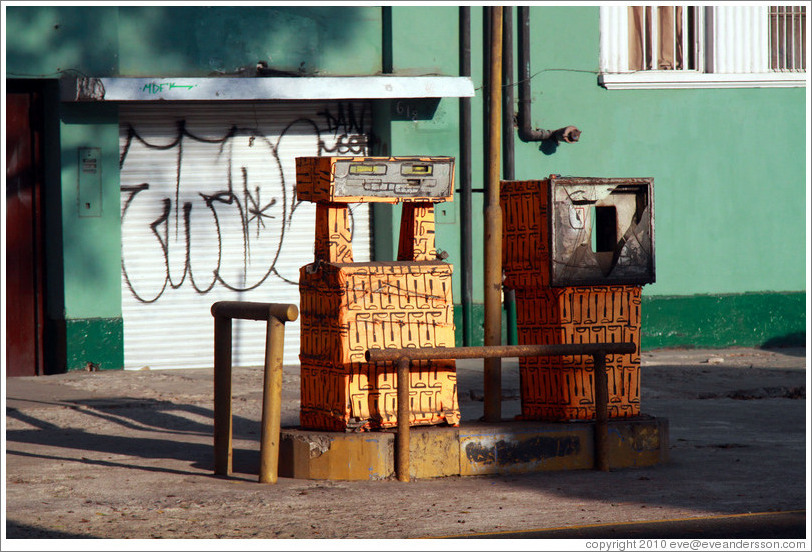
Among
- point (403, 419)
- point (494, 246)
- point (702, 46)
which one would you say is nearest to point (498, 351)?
point (403, 419)

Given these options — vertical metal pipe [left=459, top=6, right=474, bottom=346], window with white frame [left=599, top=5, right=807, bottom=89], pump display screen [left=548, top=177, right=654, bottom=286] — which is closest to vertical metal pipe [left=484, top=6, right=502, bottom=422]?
pump display screen [left=548, top=177, right=654, bottom=286]

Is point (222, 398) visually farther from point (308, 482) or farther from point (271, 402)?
point (308, 482)

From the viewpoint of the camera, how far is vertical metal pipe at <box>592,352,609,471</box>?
24.0 feet

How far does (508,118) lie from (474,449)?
6.51 m

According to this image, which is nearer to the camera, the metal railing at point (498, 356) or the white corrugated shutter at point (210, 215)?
the metal railing at point (498, 356)

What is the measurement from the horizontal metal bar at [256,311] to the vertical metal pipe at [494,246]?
1.60m

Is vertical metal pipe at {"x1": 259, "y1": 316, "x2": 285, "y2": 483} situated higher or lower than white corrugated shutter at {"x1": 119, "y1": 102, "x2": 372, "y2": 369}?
lower

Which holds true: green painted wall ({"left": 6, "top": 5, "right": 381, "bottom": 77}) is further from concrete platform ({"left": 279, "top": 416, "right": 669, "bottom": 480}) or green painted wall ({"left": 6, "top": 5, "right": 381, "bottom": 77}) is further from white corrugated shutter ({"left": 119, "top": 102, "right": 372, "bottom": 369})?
concrete platform ({"left": 279, "top": 416, "right": 669, "bottom": 480})

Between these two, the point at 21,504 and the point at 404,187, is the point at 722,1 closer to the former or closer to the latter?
the point at 404,187

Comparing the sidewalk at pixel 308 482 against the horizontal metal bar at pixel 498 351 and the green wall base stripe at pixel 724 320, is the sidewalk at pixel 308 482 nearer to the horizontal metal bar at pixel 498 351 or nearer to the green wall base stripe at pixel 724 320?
the horizontal metal bar at pixel 498 351

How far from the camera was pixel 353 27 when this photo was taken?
Result: 41.6ft

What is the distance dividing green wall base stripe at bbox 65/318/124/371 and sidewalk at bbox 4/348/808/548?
1155 mm

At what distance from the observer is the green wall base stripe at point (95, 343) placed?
11.9 m

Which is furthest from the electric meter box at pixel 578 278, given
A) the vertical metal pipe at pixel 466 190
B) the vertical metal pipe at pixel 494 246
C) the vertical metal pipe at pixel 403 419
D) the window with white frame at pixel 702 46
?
the window with white frame at pixel 702 46
